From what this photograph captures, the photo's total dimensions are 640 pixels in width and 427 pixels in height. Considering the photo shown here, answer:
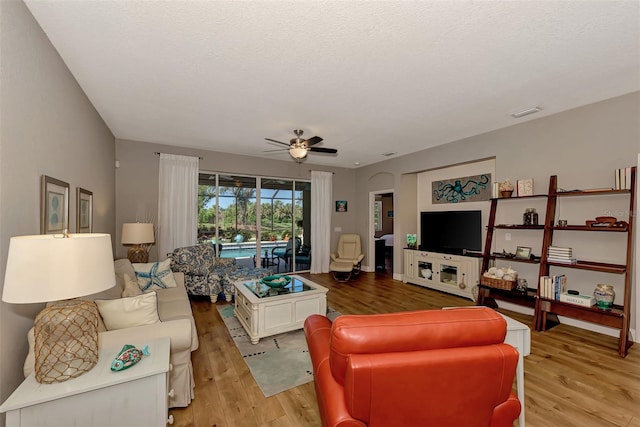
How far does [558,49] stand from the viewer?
213cm

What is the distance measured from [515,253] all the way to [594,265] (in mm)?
947

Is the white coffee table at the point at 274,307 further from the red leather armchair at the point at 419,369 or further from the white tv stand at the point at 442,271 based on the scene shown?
the white tv stand at the point at 442,271

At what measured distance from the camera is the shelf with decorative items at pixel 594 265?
9.16ft

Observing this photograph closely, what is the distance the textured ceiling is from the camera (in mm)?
1753

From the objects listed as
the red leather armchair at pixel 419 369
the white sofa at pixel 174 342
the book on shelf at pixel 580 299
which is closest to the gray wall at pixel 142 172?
the white sofa at pixel 174 342

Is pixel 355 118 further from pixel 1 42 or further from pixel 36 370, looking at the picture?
pixel 36 370

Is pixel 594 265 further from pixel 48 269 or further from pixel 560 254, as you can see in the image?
pixel 48 269

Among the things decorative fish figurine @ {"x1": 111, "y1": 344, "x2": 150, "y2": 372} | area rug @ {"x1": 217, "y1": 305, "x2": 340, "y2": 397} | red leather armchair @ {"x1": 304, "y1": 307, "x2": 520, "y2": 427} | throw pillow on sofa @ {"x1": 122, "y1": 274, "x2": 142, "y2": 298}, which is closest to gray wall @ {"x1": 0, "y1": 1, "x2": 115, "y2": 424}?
decorative fish figurine @ {"x1": 111, "y1": 344, "x2": 150, "y2": 372}

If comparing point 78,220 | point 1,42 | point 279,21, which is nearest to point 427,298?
point 279,21

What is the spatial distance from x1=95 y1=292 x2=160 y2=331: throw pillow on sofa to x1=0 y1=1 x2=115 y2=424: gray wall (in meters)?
0.38

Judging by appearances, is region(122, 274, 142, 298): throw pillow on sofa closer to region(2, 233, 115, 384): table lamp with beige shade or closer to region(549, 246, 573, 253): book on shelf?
region(2, 233, 115, 384): table lamp with beige shade

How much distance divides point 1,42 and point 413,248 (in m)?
5.71

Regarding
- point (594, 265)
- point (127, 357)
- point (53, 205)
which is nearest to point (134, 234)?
point (53, 205)

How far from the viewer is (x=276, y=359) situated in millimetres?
2623
